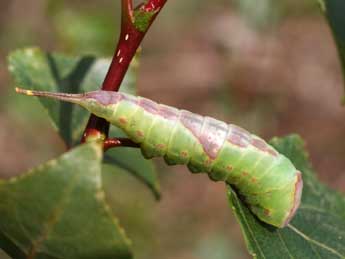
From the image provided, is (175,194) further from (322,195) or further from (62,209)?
(62,209)

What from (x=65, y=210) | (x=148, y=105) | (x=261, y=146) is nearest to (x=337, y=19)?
(x=261, y=146)

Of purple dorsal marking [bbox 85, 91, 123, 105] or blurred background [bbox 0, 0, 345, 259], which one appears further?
blurred background [bbox 0, 0, 345, 259]

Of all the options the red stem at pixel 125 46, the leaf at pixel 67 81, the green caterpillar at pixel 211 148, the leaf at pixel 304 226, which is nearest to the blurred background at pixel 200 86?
the leaf at pixel 67 81

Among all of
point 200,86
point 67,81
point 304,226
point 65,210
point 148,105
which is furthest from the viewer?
point 200,86

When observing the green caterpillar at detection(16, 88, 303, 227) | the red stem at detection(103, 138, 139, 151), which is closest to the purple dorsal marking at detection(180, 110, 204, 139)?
the green caterpillar at detection(16, 88, 303, 227)

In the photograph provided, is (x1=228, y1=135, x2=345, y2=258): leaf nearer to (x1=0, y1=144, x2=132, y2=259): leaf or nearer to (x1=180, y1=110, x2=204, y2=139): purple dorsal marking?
(x1=180, y1=110, x2=204, y2=139): purple dorsal marking

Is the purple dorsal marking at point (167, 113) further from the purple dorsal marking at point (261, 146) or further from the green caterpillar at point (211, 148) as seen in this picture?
the purple dorsal marking at point (261, 146)

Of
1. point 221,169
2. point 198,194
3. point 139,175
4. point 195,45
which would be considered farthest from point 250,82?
point 221,169

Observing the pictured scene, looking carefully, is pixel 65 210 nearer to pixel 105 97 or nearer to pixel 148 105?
pixel 105 97
